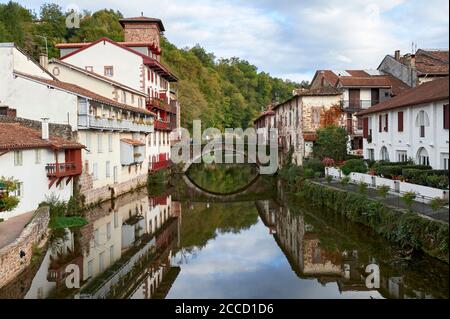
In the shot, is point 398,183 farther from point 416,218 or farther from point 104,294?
point 104,294

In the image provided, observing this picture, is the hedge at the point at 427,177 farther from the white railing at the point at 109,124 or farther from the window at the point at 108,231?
the white railing at the point at 109,124

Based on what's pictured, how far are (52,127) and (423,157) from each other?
67.4 feet

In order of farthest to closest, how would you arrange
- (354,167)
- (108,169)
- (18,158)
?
(108,169), (354,167), (18,158)

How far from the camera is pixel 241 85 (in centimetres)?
11762

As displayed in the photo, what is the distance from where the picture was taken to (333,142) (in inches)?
1497

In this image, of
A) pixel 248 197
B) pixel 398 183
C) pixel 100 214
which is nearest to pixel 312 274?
pixel 398 183

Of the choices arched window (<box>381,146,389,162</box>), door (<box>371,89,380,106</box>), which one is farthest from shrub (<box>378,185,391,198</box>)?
door (<box>371,89,380,106</box>)

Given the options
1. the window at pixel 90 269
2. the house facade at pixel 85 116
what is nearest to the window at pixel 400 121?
the house facade at pixel 85 116

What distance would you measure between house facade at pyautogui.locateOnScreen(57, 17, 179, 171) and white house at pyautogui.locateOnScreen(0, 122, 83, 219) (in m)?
→ 18.0

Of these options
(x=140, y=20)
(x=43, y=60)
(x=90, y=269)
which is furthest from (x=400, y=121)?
(x=140, y=20)

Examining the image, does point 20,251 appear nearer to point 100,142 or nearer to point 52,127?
point 52,127

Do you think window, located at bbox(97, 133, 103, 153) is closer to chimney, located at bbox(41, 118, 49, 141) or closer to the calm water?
the calm water

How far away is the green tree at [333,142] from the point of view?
3800cm

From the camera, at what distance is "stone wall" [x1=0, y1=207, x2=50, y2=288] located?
44.8 ft
